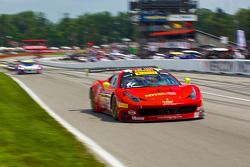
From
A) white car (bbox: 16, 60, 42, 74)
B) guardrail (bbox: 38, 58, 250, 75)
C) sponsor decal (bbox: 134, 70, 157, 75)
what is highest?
sponsor decal (bbox: 134, 70, 157, 75)

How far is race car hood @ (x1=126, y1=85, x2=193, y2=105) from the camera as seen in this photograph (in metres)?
10.0

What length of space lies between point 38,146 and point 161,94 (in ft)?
12.8

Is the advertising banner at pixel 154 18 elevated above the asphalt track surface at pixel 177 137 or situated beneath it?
situated beneath

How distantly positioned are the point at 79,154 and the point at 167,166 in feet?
3.77

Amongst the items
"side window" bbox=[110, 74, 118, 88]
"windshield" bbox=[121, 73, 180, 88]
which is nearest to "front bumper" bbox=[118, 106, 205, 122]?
"windshield" bbox=[121, 73, 180, 88]

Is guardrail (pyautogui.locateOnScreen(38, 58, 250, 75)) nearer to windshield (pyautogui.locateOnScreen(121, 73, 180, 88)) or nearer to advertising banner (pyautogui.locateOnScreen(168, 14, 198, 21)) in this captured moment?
windshield (pyautogui.locateOnScreen(121, 73, 180, 88))

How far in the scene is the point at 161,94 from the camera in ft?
33.5

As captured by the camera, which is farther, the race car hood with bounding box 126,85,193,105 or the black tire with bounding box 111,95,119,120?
the black tire with bounding box 111,95,119,120

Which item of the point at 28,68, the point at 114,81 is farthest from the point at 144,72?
the point at 28,68

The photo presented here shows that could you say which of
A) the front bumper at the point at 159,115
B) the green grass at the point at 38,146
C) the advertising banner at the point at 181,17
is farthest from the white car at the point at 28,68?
the advertising banner at the point at 181,17

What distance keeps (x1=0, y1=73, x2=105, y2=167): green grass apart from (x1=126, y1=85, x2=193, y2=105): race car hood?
178 centimetres

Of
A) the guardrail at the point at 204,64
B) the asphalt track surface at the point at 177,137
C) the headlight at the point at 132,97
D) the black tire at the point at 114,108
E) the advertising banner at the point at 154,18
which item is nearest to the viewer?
the asphalt track surface at the point at 177,137

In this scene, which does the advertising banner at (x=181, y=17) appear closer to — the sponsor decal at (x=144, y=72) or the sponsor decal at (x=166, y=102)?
the sponsor decal at (x=144, y=72)

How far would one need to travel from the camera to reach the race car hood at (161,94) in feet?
33.0
